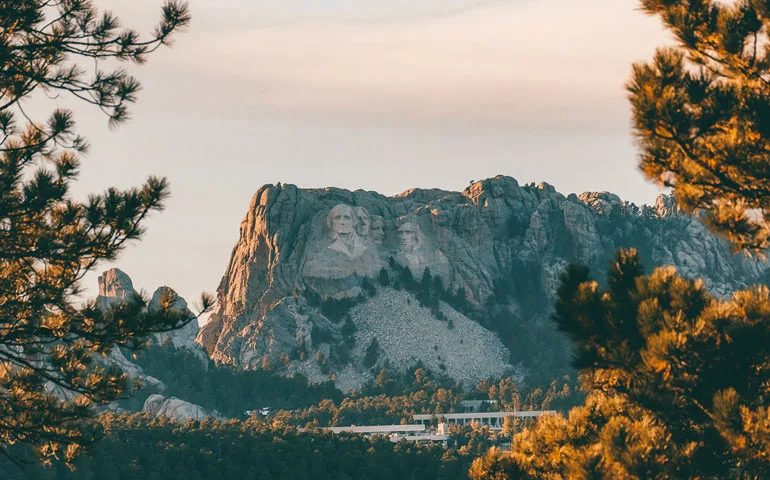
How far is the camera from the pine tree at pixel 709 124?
97.8ft

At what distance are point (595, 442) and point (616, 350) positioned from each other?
3.34 m

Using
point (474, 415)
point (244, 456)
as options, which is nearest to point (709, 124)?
point (244, 456)

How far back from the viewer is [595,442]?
35.2m

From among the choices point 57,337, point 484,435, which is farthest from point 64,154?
point 484,435

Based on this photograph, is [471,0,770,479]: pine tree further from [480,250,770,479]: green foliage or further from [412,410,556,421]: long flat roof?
[412,410,556,421]: long flat roof

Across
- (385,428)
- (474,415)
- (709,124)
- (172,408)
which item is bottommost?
(474,415)

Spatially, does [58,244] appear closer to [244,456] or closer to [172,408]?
[244,456]

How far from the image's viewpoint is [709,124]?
1185 inches

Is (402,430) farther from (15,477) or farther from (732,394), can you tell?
(732,394)

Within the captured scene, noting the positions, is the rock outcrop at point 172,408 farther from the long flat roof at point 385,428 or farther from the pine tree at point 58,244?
the pine tree at point 58,244

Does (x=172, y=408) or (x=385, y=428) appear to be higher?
(x=172, y=408)

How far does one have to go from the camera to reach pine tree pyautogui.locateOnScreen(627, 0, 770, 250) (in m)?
29.8

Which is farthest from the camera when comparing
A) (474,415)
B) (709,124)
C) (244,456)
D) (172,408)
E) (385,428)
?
(474,415)

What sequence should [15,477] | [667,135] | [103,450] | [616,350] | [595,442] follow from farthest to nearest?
[103,450], [15,477], [595,442], [616,350], [667,135]
